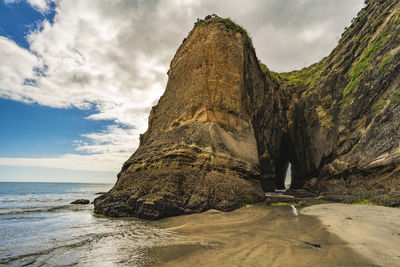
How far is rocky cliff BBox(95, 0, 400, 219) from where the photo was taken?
7676 millimetres

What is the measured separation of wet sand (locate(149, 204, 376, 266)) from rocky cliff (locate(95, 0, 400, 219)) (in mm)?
2250

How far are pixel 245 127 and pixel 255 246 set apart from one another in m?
9.41

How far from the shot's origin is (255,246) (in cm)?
335

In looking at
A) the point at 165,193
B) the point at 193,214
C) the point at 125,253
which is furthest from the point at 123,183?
the point at 125,253

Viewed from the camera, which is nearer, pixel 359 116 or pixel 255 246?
pixel 255 246

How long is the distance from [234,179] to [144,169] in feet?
13.1

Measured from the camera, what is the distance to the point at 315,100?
749 inches

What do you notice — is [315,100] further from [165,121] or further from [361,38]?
[165,121]

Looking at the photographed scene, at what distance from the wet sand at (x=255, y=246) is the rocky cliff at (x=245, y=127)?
225 centimetres

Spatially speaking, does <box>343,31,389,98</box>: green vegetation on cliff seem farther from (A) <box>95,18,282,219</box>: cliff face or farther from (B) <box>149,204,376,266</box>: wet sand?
(B) <box>149,204,376,266</box>: wet sand

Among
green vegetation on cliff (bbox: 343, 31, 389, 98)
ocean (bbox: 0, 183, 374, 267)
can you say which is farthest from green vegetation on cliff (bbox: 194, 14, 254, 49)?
ocean (bbox: 0, 183, 374, 267)

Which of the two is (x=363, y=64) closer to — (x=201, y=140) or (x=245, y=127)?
(x=245, y=127)

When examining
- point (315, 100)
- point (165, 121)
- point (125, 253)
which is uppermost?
point (315, 100)

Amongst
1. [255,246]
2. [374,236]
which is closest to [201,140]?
[255,246]
